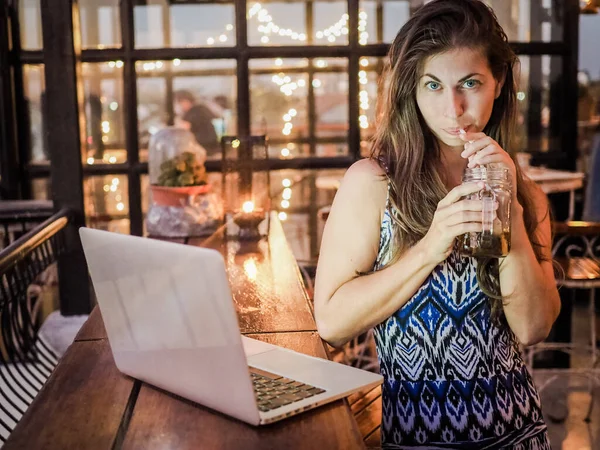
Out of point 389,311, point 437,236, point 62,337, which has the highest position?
point 437,236

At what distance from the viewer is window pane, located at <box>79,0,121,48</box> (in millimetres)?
3588

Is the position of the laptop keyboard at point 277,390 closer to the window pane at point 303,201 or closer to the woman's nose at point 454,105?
the woman's nose at point 454,105

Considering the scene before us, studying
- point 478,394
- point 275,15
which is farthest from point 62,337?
point 478,394

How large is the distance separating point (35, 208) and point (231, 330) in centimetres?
276

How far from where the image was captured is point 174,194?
9.78 ft

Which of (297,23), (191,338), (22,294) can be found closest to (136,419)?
(191,338)

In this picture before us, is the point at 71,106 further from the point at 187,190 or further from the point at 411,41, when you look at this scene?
the point at 411,41

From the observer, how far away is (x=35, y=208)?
11.6 ft

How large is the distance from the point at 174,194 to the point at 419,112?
157 centimetres

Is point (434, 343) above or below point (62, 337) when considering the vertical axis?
above

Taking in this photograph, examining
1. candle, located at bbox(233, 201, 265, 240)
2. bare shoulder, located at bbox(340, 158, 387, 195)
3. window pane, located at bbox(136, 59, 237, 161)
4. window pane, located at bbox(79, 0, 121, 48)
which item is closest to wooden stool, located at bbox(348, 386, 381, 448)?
candle, located at bbox(233, 201, 265, 240)

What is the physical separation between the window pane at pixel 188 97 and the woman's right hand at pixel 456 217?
2387mm

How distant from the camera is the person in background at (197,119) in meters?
3.68

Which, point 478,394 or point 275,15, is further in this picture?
point 275,15
